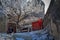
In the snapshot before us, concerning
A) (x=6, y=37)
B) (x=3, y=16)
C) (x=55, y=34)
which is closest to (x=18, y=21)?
(x=3, y=16)

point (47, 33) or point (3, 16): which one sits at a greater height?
point (3, 16)

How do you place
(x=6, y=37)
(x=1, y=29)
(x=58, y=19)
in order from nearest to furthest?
(x=58, y=19) < (x=6, y=37) < (x=1, y=29)

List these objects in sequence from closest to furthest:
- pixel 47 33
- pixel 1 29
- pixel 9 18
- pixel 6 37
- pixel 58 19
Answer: pixel 58 19 → pixel 47 33 → pixel 6 37 → pixel 1 29 → pixel 9 18

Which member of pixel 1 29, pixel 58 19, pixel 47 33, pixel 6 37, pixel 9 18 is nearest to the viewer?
pixel 58 19

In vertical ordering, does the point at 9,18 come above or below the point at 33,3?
below

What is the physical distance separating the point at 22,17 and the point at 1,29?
56 centimetres

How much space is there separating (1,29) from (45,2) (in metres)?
1.15

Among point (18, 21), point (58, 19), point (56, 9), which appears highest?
point (56, 9)

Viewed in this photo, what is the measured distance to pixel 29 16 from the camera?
330 cm

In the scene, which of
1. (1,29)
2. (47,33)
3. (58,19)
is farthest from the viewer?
(1,29)

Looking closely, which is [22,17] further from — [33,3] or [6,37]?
[6,37]

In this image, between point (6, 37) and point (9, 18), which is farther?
point (9, 18)

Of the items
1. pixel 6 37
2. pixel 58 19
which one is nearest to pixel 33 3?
pixel 6 37

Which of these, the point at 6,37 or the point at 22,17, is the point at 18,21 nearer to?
the point at 22,17
